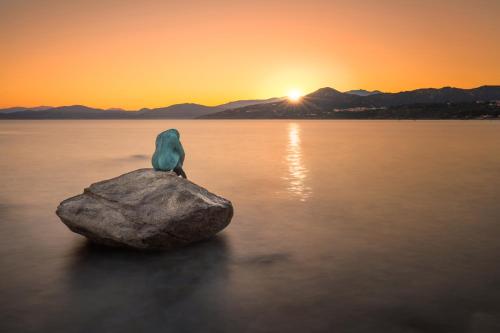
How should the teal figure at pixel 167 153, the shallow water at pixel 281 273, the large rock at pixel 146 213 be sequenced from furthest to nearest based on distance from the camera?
the teal figure at pixel 167 153 < the large rock at pixel 146 213 < the shallow water at pixel 281 273

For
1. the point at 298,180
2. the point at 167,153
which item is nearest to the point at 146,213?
the point at 167,153

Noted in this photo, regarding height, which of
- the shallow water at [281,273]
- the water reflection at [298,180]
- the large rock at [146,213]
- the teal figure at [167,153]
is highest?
the teal figure at [167,153]

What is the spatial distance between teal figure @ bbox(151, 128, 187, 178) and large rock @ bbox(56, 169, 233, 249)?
2.48m

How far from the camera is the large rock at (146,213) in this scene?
367 inches

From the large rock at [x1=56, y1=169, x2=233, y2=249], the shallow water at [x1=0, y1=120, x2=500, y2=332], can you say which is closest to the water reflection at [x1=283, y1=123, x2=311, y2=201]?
the shallow water at [x1=0, y1=120, x2=500, y2=332]

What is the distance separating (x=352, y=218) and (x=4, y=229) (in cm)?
1092

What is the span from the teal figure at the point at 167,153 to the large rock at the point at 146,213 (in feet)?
8.13

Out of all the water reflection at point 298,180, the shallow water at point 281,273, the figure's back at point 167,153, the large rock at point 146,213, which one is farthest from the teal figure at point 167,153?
the water reflection at point 298,180

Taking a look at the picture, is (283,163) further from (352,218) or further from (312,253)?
(312,253)

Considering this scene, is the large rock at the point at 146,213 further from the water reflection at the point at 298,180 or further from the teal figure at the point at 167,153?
the water reflection at the point at 298,180

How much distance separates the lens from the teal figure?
13062 millimetres

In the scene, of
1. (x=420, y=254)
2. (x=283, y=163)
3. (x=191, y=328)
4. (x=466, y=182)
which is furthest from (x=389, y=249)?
(x=283, y=163)

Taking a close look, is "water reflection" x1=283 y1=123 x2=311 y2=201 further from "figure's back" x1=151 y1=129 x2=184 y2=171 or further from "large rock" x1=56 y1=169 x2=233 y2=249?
"large rock" x1=56 y1=169 x2=233 y2=249

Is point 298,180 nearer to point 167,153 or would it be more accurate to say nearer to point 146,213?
point 167,153
